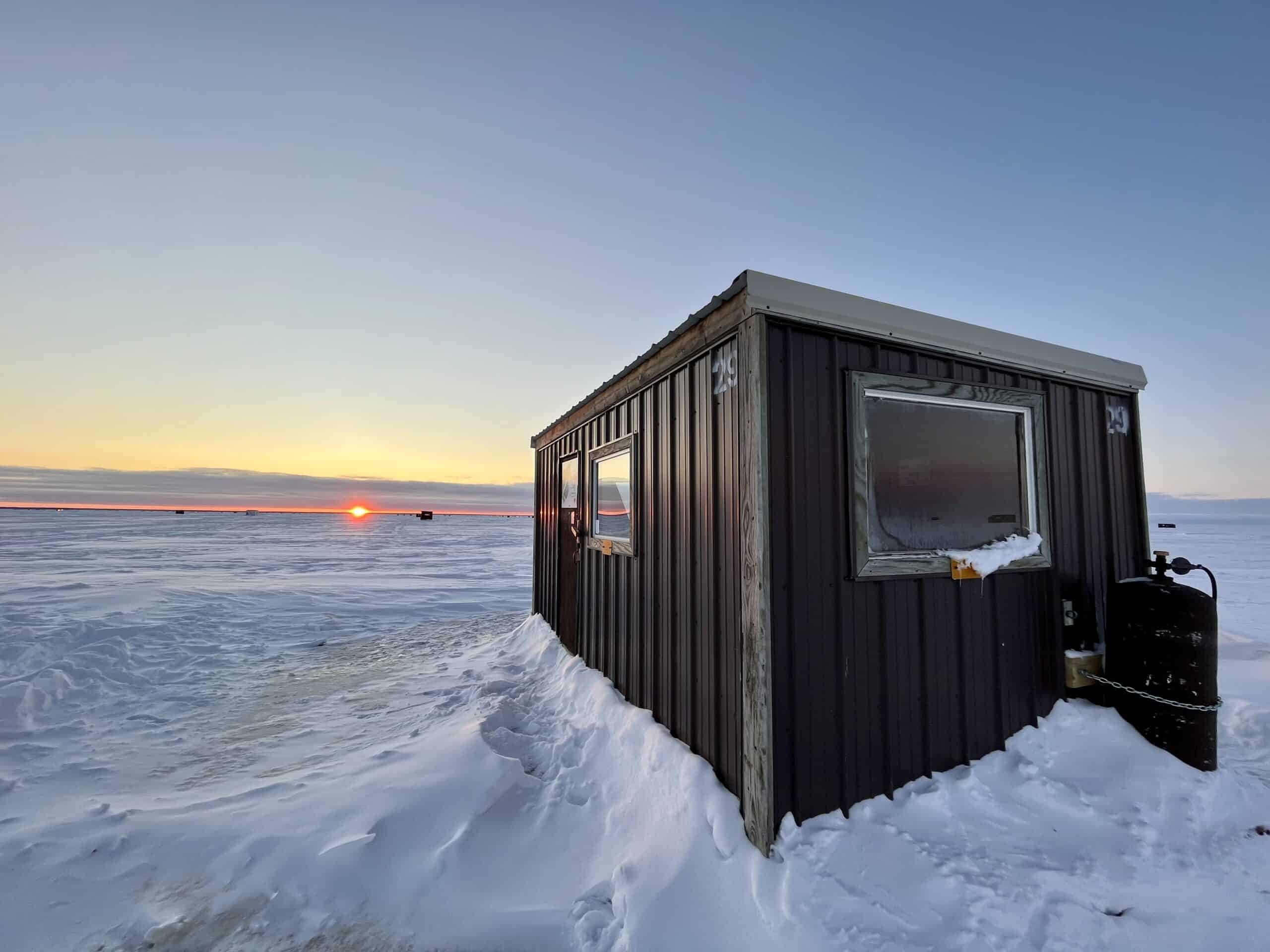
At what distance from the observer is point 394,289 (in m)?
9.56

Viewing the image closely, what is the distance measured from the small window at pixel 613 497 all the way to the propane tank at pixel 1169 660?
12.4 ft

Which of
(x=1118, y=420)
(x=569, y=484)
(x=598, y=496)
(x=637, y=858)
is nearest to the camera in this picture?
(x=637, y=858)

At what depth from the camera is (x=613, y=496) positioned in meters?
5.31

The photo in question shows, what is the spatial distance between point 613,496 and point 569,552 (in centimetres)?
177

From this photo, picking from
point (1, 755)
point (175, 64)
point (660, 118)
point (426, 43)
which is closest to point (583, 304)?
point (660, 118)

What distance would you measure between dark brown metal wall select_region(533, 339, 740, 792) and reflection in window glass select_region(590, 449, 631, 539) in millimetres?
242

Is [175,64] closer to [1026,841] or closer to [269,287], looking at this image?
[269,287]

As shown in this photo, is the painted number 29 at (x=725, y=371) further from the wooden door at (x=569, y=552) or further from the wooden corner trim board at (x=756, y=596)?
the wooden door at (x=569, y=552)

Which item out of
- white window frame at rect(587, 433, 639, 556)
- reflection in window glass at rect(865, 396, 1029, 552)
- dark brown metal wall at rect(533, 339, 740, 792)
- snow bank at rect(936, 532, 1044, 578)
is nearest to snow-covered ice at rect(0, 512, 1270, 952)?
dark brown metal wall at rect(533, 339, 740, 792)

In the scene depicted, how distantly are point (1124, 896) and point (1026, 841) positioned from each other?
1.37 feet

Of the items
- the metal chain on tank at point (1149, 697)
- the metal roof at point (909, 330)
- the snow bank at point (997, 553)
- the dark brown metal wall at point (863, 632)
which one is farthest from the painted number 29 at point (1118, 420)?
the metal chain on tank at point (1149, 697)

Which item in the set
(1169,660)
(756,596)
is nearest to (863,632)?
(756,596)

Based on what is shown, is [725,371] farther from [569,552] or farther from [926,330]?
[569,552]

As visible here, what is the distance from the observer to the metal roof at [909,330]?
111 inches
